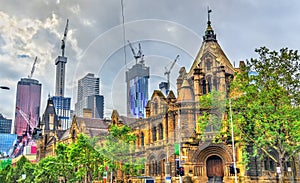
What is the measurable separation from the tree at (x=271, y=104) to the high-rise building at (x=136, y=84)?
13503 mm

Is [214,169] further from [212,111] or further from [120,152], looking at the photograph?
[120,152]

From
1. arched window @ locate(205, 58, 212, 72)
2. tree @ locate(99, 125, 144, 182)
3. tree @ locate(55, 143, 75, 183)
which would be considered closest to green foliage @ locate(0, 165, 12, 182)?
tree @ locate(55, 143, 75, 183)

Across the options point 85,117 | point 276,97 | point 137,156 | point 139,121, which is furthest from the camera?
point 85,117

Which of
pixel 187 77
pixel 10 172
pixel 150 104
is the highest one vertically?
pixel 187 77

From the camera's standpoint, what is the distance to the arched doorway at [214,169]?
174 feet

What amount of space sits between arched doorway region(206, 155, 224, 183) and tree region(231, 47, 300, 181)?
38.6 feet

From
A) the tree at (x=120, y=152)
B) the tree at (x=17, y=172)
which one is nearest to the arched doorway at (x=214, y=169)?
the tree at (x=120, y=152)

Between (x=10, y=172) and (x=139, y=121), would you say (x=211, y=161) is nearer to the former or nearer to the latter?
(x=139, y=121)

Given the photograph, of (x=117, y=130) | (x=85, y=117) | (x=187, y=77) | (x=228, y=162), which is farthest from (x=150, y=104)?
(x=85, y=117)

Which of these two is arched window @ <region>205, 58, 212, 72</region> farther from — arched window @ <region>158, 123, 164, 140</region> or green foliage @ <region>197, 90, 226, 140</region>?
green foliage @ <region>197, 90, 226, 140</region>

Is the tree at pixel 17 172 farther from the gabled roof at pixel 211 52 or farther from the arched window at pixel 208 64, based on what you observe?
the arched window at pixel 208 64

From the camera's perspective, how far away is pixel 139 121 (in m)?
68.2

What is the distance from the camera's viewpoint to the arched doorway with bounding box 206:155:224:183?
5300 centimetres

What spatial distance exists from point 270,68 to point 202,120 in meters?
11.2
